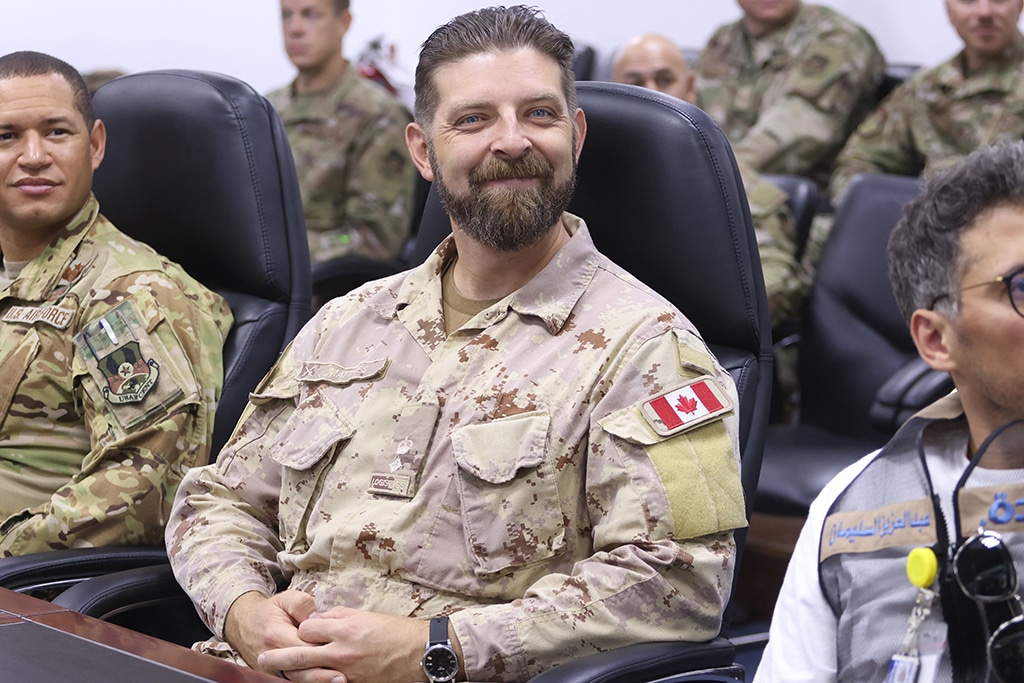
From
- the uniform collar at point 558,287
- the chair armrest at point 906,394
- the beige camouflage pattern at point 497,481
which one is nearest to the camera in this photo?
the beige camouflage pattern at point 497,481

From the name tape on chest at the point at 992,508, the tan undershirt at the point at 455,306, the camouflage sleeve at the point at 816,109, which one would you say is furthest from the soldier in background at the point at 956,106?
the name tape on chest at the point at 992,508

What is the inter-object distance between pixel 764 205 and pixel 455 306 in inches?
64.8

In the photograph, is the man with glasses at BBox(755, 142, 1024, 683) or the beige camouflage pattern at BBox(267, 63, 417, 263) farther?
the beige camouflage pattern at BBox(267, 63, 417, 263)

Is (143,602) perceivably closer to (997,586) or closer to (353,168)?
(997,586)

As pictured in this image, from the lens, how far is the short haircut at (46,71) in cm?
212

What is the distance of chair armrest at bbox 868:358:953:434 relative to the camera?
251cm

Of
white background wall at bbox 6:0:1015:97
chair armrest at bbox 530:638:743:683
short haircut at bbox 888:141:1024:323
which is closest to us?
short haircut at bbox 888:141:1024:323

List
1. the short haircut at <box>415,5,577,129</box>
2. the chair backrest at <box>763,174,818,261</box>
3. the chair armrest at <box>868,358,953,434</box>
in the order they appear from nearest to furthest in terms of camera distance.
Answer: the short haircut at <box>415,5,577,129</box>
the chair armrest at <box>868,358,953,434</box>
the chair backrest at <box>763,174,818,261</box>

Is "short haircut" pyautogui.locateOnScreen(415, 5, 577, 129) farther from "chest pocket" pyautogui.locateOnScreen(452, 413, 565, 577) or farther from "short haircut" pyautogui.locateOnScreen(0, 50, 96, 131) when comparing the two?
"short haircut" pyautogui.locateOnScreen(0, 50, 96, 131)

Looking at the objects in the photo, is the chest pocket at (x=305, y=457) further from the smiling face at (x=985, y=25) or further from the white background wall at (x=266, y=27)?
the white background wall at (x=266, y=27)

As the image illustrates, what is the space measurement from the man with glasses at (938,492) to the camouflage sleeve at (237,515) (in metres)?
0.75

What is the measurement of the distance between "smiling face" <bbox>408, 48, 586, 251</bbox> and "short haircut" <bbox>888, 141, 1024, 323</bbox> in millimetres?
540

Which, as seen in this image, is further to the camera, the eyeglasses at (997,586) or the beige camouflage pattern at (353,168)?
the beige camouflage pattern at (353,168)

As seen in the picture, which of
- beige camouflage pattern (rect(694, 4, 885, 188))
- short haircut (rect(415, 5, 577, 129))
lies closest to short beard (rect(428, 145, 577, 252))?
short haircut (rect(415, 5, 577, 129))
